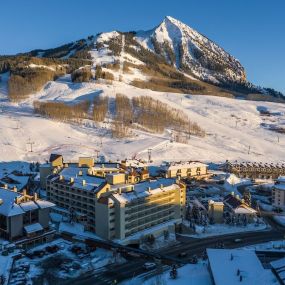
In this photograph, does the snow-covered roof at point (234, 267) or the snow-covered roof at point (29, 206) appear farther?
the snow-covered roof at point (29, 206)

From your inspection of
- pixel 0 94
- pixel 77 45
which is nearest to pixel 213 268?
pixel 0 94

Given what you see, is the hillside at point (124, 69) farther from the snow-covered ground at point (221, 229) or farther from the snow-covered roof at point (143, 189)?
the snow-covered ground at point (221, 229)

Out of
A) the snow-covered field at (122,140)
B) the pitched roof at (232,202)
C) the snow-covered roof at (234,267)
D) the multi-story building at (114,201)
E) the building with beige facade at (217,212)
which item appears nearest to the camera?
the snow-covered roof at (234,267)

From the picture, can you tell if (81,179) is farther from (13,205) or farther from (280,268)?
(280,268)

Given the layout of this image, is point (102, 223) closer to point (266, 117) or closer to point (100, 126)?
point (100, 126)

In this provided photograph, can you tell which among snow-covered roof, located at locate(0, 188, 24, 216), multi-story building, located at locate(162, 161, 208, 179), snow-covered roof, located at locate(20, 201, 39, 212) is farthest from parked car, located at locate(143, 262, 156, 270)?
multi-story building, located at locate(162, 161, 208, 179)

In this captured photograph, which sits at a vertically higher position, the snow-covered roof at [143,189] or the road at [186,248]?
the snow-covered roof at [143,189]

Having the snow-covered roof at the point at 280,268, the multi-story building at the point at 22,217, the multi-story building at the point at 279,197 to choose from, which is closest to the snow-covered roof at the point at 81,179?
the multi-story building at the point at 22,217

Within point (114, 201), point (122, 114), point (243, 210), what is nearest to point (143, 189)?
point (114, 201)
